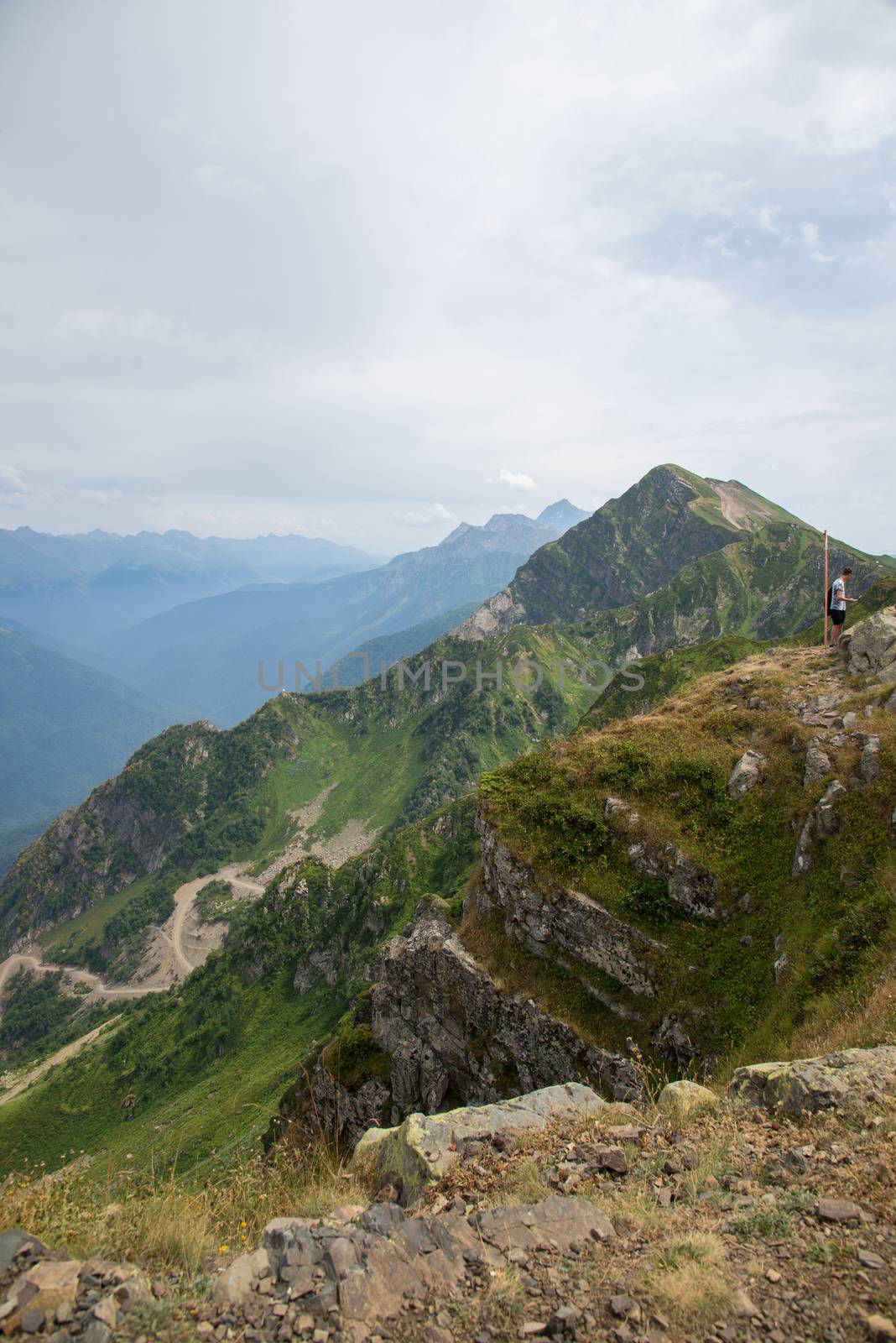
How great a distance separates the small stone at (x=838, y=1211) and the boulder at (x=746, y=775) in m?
15.5

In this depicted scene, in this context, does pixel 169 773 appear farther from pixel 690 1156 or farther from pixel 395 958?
pixel 690 1156

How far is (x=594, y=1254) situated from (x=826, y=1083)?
4719mm

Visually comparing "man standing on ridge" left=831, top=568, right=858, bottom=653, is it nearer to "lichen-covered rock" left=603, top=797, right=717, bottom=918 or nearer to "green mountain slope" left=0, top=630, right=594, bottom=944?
"lichen-covered rock" left=603, top=797, right=717, bottom=918

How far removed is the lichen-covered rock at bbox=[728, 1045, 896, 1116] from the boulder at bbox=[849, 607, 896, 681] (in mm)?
17047

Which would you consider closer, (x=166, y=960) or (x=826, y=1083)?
(x=826, y=1083)

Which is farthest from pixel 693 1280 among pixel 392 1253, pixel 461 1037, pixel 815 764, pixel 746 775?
pixel 461 1037

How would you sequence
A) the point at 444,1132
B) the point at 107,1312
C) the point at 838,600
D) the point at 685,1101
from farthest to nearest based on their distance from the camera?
the point at 838,600, the point at 444,1132, the point at 685,1101, the point at 107,1312

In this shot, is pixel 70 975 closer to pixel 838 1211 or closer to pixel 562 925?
pixel 562 925

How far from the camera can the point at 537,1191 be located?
310 inches

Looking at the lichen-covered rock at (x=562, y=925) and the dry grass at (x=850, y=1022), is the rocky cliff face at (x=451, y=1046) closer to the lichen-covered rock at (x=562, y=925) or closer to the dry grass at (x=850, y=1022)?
the lichen-covered rock at (x=562, y=925)

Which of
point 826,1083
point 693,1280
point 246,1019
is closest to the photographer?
point 693,1280

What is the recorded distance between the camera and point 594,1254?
653 cm

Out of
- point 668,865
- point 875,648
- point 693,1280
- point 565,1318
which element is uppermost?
point 875,648

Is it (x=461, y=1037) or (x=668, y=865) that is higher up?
(x=668, y=865)
